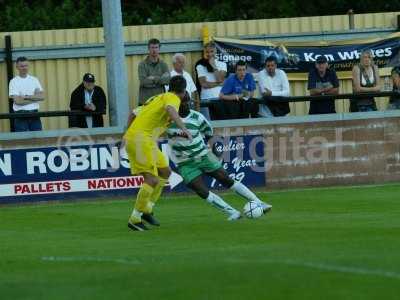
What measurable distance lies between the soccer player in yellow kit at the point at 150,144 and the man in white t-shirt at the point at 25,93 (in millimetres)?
5437

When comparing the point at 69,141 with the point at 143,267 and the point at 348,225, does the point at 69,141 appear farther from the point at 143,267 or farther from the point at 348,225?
the point at 143,267

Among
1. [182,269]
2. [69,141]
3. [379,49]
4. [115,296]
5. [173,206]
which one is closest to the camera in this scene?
[115,296]

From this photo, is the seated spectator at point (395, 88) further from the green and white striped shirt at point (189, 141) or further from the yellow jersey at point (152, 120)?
the yellow jersey at point (152, 120)

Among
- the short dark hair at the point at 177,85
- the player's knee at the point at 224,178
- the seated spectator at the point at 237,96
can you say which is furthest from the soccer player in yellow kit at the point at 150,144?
the seated spectator at the point at 237,96

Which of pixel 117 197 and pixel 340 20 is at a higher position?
pixel 340 20

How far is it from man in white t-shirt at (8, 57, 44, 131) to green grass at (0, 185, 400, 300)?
198 cm

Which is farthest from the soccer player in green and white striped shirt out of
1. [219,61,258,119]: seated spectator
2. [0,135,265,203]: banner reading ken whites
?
[219,61,258,119]: seated spectator

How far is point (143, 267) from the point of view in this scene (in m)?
11.4

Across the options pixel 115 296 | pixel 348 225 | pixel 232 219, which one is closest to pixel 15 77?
pixel 232 219

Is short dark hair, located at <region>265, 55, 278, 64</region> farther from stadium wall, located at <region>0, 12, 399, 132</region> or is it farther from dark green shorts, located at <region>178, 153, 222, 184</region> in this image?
dark green shorts, located at <region>178, 153, 222, 184</region>

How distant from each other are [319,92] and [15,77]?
17.5 ft

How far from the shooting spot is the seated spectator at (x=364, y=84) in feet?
76.5

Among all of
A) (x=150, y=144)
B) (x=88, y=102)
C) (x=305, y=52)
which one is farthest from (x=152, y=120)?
(x=305, y=52)

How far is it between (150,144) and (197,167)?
32.5 inches
